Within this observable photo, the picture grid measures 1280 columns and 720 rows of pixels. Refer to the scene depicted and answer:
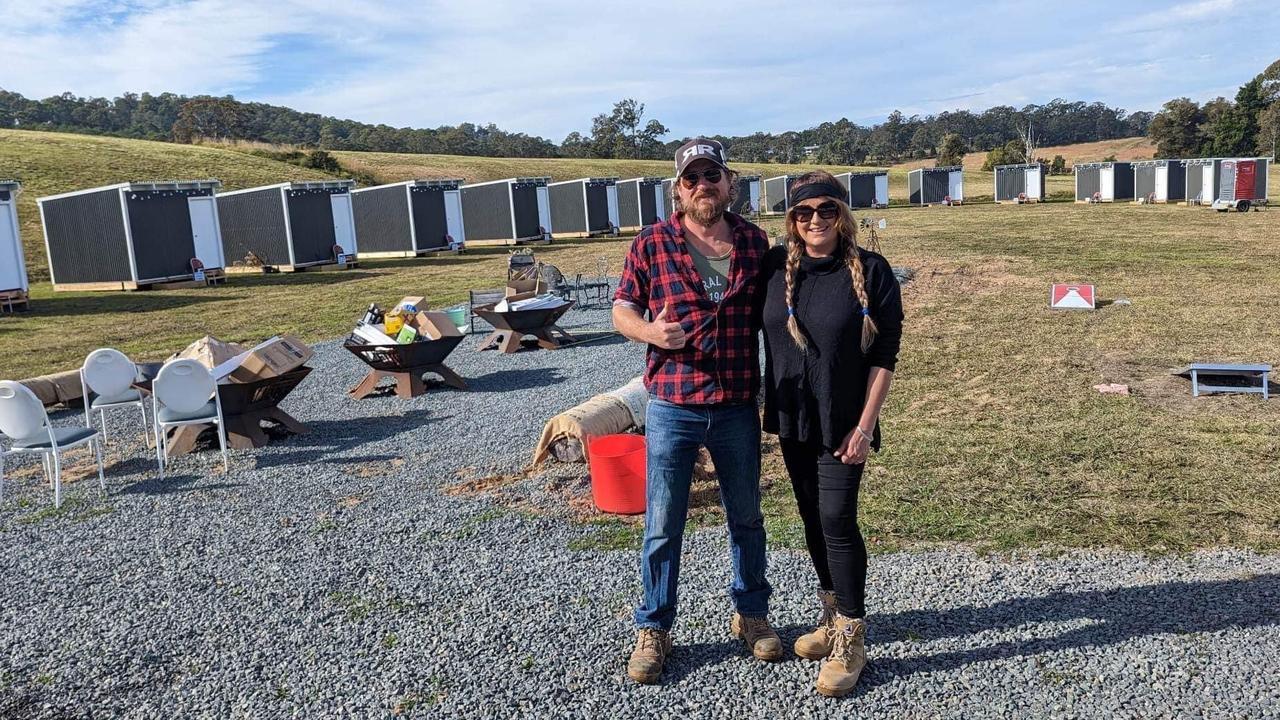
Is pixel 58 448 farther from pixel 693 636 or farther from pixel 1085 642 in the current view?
pixel 1085 642

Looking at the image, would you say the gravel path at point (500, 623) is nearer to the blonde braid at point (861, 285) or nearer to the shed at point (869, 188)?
the blonde braid at point (861, 285)

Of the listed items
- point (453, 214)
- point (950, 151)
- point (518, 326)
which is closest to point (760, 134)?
point (950, 151)

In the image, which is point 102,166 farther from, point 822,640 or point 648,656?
point 822,640

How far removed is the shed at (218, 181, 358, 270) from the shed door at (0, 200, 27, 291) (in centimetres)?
706

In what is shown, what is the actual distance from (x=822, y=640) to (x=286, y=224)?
924 inches

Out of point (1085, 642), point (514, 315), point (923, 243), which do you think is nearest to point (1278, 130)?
point (923, 243)

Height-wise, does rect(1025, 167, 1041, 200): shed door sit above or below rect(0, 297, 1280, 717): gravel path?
above

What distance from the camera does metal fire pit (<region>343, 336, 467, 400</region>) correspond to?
871cm

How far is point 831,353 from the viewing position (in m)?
2.96

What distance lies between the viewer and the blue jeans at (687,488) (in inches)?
123

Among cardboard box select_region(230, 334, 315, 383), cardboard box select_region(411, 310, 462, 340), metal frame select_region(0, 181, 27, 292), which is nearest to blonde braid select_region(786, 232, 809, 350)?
cardboard box select_region(230, 334, 315, 383)

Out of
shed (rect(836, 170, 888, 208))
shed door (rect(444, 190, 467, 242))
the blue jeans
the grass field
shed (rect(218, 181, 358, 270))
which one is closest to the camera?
the blue jeans

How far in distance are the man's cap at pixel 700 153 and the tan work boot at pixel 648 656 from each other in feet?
5.34

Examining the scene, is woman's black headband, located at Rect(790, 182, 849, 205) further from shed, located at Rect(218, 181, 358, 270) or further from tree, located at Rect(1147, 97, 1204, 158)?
tree, located at Rect(1147, 97, 1204, 158)
